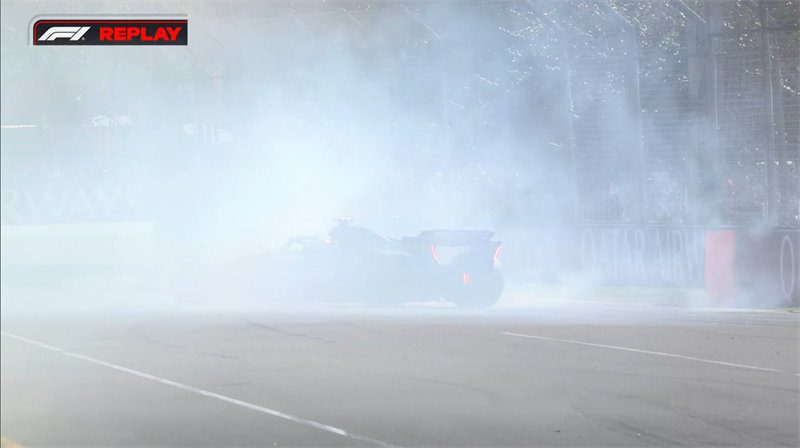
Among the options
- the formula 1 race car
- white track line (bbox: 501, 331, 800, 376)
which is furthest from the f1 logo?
the formula 1 race car

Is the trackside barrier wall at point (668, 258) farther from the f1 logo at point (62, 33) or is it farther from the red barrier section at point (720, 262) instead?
the f1 logo at point (62, 33)

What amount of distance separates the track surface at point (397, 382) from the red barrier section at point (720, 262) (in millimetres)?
1600

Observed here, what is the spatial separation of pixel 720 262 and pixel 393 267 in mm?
4185

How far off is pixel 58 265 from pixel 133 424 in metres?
9.39

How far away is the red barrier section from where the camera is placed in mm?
13156

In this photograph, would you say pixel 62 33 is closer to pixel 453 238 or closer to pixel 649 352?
pixel 649 352

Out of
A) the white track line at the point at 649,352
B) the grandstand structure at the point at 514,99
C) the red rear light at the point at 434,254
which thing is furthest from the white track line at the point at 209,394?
the red rear light at the point at 434,254

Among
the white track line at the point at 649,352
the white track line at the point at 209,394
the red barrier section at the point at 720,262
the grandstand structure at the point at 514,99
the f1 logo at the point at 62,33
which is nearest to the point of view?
the white track line at the point at 209,394

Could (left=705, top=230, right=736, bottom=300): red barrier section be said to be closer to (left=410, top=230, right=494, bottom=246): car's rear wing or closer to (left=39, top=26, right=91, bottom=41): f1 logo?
(left=410, top=230, right=494, bottom=246): car's rear wing

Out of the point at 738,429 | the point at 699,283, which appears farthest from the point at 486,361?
the point at 699,283

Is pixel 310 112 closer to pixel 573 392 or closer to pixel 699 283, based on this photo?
pixel 699 283

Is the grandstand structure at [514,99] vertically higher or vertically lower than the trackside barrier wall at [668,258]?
higher

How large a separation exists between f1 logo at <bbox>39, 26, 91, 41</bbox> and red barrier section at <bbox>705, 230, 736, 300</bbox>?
861cm

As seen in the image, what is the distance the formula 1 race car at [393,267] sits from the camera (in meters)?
12.6
